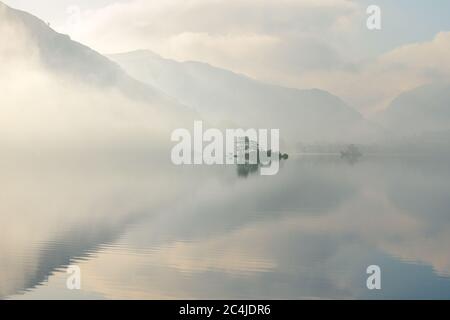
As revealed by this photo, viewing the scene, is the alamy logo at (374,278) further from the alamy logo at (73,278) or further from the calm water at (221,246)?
the alamy logo at (73,278)

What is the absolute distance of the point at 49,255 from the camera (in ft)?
61.1

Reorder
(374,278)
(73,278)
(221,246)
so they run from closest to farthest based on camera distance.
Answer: (73,278), (374,278), (221,246)

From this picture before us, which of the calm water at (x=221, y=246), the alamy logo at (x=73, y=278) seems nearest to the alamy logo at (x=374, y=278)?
the calm water at (x=221, y=246)

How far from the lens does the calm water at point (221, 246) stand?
15.3 metres

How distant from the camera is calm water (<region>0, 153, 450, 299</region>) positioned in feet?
50.2

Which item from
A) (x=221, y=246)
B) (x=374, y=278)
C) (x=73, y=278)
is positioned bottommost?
(x=374, y=278)

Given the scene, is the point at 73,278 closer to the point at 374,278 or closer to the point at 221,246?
the point at 221,246

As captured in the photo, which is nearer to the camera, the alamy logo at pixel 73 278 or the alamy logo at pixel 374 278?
the alamy logo at pixel 73 278

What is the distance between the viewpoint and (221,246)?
2131cm

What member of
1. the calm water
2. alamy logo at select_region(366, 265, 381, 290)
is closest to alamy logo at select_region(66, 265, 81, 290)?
the calm water

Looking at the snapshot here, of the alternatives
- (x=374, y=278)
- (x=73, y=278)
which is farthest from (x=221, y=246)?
(x=73, y=278)

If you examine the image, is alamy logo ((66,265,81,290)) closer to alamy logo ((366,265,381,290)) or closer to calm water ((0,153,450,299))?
calm water ((0,153,450,299))
